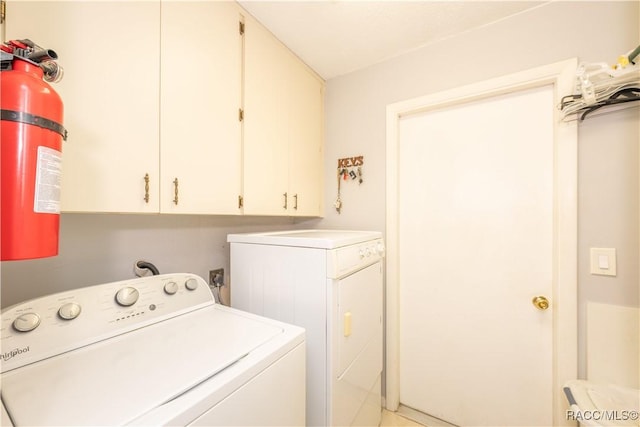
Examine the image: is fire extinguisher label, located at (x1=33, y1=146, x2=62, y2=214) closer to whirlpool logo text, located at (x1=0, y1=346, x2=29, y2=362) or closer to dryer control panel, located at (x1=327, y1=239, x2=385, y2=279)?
whirlpool logo text, located at (x1=0, y1=346, x2=29, y2=362)

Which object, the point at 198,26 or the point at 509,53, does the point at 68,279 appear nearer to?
the point at 198,26

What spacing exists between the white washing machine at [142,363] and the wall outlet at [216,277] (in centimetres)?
44

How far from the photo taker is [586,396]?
115 centimetres

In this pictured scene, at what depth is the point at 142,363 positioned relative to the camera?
0.76 m

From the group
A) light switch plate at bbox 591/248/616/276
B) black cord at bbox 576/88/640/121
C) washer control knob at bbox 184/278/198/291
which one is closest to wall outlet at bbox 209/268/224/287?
washer control knob at bbox 184/278/198/291

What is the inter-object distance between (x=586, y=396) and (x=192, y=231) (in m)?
2.10

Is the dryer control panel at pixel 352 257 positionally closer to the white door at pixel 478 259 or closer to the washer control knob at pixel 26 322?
the white door at pixel 478 259

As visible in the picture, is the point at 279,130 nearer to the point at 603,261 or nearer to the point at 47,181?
the point at 47,181

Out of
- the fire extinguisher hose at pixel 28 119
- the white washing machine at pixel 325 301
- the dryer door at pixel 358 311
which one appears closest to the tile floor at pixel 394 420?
the white washing machine at pixel 325 301

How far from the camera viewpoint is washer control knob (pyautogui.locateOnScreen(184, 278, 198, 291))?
119 centimetres

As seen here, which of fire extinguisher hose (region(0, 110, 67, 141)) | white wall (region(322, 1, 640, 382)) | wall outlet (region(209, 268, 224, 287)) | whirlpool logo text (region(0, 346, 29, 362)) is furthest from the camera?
wall outlet (region(209, 268, 224, 287))

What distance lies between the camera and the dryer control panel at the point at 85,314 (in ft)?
2.41

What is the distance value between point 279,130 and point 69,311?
1.30 m

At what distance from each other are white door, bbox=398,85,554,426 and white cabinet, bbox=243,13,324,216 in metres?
0.69
